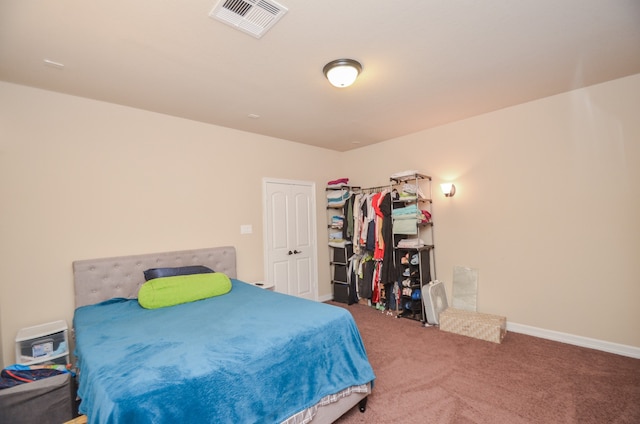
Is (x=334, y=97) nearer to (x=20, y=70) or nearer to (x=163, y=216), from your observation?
(x=163, y=216)

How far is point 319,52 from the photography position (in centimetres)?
212

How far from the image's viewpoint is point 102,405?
1.22 meters

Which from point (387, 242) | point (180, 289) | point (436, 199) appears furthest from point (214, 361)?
point (436, 199)

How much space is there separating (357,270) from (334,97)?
2.61 m

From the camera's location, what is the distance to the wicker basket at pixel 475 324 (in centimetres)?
309

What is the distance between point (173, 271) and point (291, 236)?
5.97 ft

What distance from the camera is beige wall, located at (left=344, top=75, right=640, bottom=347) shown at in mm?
2725

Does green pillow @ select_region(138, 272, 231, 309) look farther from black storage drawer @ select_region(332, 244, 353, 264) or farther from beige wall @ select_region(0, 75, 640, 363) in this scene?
black storage drawer @ select_region(332, 244, 353, 264)

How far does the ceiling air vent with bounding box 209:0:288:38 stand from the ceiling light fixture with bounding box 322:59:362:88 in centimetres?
60

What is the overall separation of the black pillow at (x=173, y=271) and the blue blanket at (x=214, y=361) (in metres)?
0.43

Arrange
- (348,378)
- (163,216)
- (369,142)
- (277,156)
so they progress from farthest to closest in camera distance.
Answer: (369,142), (277,156), (163,216), (348,378)

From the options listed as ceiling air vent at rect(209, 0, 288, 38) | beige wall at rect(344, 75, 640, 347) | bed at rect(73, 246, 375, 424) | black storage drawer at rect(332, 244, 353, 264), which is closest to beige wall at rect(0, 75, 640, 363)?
beige wall at rect(344, 75, 640, 347)

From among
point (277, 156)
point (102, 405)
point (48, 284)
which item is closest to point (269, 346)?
point (102, 405)

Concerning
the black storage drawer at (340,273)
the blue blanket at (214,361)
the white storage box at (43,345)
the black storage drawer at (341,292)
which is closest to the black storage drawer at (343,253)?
the black storage drawer at (340,273)
